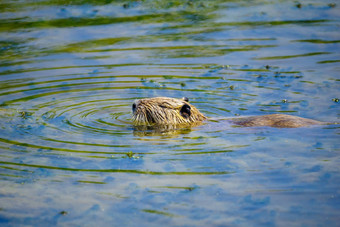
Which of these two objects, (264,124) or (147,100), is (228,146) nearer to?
(264,124)

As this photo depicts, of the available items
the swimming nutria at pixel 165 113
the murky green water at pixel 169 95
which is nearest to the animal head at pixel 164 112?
the swimming nutria at pixel 165 113

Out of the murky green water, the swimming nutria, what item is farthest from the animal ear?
the murky green water

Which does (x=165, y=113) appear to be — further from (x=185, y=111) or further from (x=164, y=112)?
(x=185, y=111)

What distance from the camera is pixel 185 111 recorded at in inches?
356

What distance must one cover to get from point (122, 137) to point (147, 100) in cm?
118

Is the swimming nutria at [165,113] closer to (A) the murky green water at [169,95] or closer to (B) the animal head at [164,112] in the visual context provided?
→ (B) the animal head at [164,112]

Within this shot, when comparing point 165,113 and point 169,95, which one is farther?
point 169,95

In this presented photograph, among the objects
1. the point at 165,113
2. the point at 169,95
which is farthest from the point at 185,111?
the point at 169,95

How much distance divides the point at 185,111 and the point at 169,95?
58.4 inches

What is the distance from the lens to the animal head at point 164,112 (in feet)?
29.5

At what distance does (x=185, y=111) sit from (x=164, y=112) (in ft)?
1.28

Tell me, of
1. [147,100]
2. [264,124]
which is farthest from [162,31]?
[264,124]

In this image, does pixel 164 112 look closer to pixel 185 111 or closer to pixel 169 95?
pixel 185 111

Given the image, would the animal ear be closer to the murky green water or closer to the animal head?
the animal head
